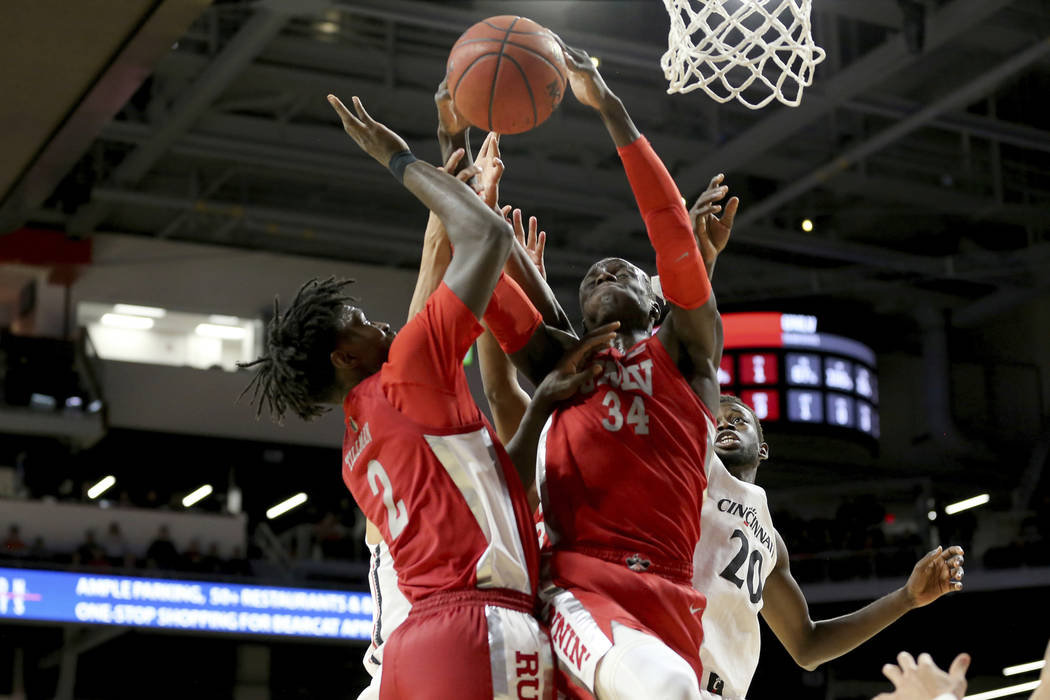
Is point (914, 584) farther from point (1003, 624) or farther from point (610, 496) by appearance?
point (1003, 624)

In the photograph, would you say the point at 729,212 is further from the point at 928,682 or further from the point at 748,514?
the point at 928,682

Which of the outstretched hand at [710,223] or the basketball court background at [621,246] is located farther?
the basketball court background at [621,246]

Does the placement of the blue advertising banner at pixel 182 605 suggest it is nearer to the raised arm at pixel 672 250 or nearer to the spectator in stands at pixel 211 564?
the spectator in stands at pixel 211 564

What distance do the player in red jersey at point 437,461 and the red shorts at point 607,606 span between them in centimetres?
8

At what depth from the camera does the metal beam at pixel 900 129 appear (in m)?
14.5

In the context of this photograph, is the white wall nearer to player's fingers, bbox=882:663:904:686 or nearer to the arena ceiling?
the arena ceiling

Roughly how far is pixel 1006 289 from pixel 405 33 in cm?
1170

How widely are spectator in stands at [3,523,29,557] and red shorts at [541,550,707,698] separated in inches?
563

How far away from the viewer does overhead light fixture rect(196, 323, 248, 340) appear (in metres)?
21.8

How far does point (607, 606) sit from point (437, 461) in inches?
22.0

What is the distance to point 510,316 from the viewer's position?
394 centimetres

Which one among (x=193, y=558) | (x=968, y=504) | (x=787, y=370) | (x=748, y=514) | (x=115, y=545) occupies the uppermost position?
(x=787, y=370)

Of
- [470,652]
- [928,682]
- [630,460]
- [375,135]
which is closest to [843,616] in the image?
[630,460]

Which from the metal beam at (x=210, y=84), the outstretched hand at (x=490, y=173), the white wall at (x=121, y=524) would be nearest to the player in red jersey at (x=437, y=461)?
the outstretched hand at (x=490, y=173)
